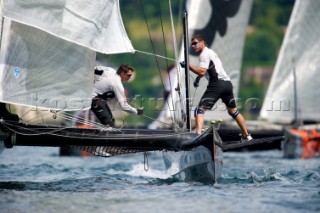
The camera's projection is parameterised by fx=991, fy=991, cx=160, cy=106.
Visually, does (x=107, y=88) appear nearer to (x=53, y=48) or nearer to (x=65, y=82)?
(x=65, y=82)

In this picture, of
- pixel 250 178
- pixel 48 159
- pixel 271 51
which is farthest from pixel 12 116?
pixel 271 51

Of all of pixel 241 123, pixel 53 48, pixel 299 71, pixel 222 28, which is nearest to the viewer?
pixel 53 48

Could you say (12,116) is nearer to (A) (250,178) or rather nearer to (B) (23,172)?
(B) (23,172)

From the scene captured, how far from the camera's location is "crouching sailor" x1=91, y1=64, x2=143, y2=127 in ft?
48.3

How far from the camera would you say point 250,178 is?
14922mm

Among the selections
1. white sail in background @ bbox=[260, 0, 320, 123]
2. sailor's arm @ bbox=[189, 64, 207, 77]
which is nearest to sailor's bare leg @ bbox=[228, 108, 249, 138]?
sailor's arm @ bbox=[189, 64, 207, 77]

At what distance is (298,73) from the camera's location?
2380 cm

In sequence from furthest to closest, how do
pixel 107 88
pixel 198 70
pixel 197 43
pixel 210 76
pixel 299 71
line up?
pixel 299 71
pixel 107 88
pixel 210 76
pixel 197 43
pixel 198 70

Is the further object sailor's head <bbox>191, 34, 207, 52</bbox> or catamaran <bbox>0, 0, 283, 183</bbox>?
sailor's head <bbox>191, 34, 207, 52</bbox>

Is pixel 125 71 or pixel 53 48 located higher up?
pixel 53 48

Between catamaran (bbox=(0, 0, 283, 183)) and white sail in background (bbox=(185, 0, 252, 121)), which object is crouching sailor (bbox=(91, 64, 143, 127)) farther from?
white sail in background (bbox=(185, 0, 252, 121))

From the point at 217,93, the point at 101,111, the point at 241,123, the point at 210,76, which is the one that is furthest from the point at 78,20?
the point at 241,123

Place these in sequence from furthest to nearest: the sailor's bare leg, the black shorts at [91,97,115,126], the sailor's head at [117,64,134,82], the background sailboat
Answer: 1. the background sailboat
2. the black shorts at [91,97,115,126]
3. the sailor's head at [117,64,134,82]
4. the sailor's bare leg

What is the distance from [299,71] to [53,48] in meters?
10.9
